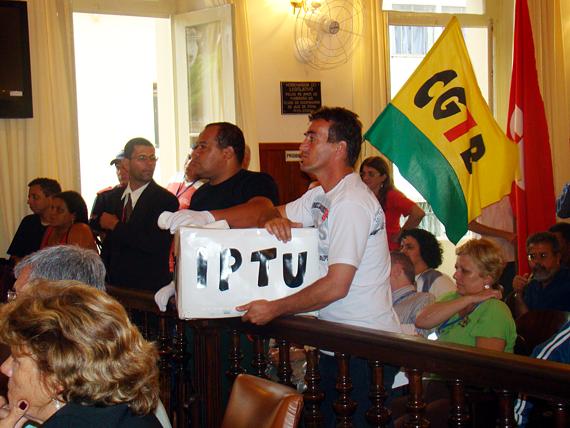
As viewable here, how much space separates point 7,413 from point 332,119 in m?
1.55

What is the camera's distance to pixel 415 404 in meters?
2.29

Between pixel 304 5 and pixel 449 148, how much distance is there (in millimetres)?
3971

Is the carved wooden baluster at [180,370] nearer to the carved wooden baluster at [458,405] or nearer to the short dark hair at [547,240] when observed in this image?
the carved wooden baluster at [458,405]

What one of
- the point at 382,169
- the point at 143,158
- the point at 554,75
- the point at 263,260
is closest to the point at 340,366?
the point at 263,260

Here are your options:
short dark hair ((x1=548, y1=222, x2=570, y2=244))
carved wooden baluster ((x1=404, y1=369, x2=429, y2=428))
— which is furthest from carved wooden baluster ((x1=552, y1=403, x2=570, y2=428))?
short dark hair ((x1=548, y1=222, x2=570, y2=244))

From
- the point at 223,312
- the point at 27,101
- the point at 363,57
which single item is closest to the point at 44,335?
the point at 223,312

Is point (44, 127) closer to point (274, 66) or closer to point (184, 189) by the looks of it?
point (184, 189)

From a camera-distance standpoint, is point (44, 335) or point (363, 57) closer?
point (44, 335)

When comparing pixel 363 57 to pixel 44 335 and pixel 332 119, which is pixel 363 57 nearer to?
pixel 332 119

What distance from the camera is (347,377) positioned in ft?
8.32

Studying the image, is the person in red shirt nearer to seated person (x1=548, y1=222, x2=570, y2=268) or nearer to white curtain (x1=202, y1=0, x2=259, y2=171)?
seated person (x1=548, y1=222, x2=570, y2=268)

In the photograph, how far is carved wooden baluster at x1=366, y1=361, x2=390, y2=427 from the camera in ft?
7.88

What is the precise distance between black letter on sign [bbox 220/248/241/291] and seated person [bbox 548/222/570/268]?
305 cm

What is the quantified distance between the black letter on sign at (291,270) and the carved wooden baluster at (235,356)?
35 cm
